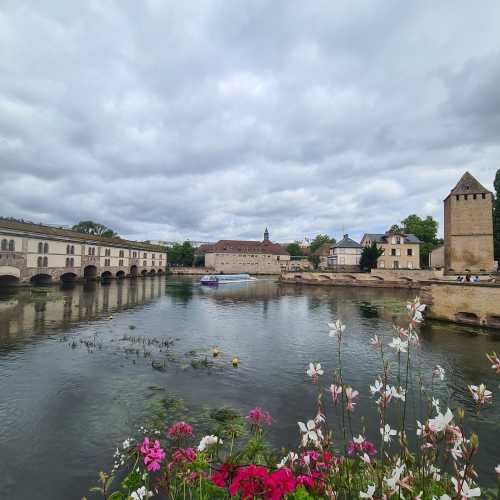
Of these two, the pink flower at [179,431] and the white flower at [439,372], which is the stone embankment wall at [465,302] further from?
the pink flower at [179,431]

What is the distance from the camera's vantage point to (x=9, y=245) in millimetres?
39938

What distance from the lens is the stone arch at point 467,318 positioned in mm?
21688

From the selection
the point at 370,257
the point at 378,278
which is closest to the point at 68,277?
the point at 378,278

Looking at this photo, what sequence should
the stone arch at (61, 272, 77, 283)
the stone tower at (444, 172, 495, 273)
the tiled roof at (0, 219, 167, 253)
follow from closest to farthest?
the tiled roof at (0, 219, 167, 253) → the stone tower at (444, 172, 495, 273) → the stone arch at (61, 272, 77, 283)

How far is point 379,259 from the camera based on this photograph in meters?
67.9

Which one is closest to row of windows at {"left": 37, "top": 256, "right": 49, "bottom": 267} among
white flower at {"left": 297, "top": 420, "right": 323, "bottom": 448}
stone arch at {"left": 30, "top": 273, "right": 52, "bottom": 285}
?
stone arch at {"left": 30, "top": 273, "right": 52, "bottom": 285}

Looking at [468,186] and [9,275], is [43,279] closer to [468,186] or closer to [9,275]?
[9,275]

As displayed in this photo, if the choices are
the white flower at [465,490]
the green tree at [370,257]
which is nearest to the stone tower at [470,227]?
the green tree at [370,257]

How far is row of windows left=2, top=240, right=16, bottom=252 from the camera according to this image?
129 feet

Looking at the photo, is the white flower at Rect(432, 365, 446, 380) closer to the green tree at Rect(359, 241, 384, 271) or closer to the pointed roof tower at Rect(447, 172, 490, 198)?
the pointed roof tower at Rect(447, 172, 490, 198)

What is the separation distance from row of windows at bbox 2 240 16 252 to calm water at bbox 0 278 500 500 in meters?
20.8

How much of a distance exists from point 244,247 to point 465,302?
96.2 meters

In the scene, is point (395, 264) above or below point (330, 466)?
above

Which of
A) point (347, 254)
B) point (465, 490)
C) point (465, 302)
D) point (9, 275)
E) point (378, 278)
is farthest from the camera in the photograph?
point (347, 254)
